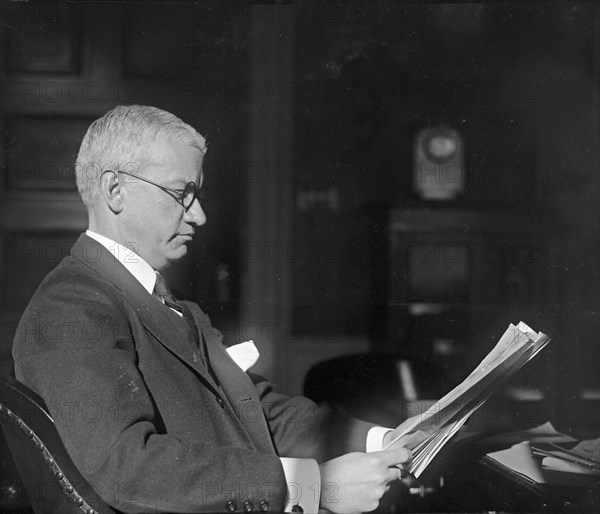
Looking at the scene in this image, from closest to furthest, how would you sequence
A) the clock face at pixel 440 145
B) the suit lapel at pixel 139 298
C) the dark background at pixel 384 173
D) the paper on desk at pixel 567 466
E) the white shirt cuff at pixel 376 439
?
the suit lapel at pixel 139 298 → the paper on desk at pixel 567 466 → the white shirt cuff at pixel 376 439 → the dark background at pixel 384 173 → the clock face at pixel 440 145

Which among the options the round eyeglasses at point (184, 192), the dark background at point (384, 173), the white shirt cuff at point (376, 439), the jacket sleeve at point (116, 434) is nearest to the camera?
the jacket sleeve at point (116, 434)

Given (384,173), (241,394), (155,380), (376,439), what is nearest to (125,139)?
(155,380)

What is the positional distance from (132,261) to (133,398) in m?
0.44

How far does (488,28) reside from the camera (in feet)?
9.29

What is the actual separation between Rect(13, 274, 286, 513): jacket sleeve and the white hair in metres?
0.41

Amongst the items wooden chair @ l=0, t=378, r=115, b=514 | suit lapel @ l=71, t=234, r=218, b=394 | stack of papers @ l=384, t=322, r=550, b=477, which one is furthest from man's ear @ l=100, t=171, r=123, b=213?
stack of papers @ l=384, t=322, r=550, b=477

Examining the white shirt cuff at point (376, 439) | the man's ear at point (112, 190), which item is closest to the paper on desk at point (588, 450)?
the white shirt cuff at point (376, 439)

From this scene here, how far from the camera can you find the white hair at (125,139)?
196 cm

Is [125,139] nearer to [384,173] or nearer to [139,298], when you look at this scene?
[139,298]

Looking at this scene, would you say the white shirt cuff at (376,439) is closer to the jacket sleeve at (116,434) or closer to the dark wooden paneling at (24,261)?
the jacket sleeve at (116,434)

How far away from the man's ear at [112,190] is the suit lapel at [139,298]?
11 centimetres

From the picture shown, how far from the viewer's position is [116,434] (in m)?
1.56

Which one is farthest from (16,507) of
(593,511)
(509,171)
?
(509,171)

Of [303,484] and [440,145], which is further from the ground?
[440,145]
